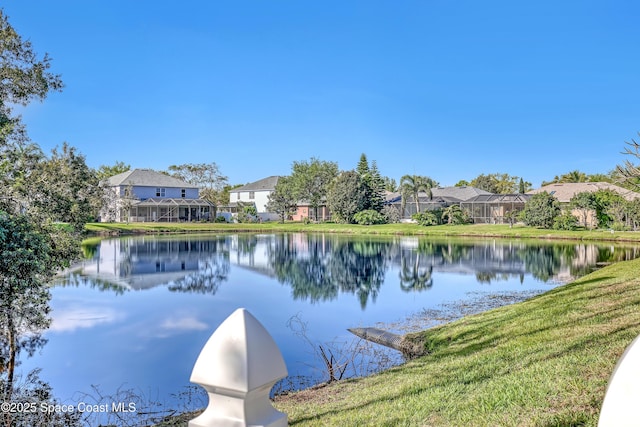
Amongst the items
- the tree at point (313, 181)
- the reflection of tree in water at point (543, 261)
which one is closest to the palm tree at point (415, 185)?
the tree at point (313, 181)

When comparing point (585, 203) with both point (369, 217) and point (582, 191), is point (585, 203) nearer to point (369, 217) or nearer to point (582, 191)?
point (582, 191)

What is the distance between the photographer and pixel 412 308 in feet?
51.8

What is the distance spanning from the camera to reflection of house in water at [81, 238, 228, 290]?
23344 mm

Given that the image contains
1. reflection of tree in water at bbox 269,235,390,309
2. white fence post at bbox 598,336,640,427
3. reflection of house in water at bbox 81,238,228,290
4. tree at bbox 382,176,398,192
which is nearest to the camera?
white fence post at bbox 598,336,640,427

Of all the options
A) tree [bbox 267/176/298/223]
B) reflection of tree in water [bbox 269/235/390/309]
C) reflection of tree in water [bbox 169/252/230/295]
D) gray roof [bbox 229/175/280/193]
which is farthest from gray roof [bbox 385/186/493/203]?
reflection of tree in water [bbox 169/252/230/295]

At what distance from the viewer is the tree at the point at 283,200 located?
71.1 m

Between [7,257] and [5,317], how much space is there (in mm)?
1409

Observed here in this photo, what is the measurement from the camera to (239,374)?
1.51 metres

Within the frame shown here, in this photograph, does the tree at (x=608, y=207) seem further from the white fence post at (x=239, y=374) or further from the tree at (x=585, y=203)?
the white fence post at (x=239, y=374)

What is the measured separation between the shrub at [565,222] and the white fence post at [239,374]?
49816mm

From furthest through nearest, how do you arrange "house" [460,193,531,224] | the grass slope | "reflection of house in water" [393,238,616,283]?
"house" [460,193,531,224] → "reflection of house in water" [393,238,616,283] → the grass slope

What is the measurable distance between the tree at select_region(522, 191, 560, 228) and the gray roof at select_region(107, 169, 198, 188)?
4682 centimetres

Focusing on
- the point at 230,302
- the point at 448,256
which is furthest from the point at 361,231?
the point at 230,302

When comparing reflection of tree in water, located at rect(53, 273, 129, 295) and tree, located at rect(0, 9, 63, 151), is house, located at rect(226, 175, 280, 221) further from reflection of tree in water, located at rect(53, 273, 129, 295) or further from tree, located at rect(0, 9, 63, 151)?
tree, located at rect(0, 9, 63, 151)
